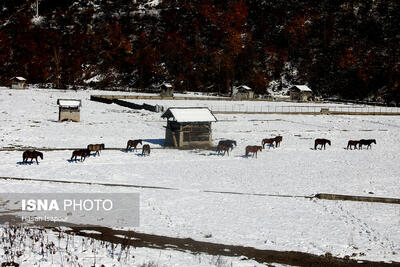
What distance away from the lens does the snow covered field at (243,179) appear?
1705cm

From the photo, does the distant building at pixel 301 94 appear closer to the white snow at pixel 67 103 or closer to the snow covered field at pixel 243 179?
the snow covered field at pixel 243 179

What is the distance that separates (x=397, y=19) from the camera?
358 feet

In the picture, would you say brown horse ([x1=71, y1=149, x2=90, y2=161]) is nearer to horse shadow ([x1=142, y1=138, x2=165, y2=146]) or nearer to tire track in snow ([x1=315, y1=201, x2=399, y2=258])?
horse shadow ([x1=142, y1=138, x2=165, y2=146])

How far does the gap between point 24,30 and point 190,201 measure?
118359 millimetres

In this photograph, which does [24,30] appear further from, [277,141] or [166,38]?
[277,141]

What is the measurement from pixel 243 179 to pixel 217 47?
3529 inches

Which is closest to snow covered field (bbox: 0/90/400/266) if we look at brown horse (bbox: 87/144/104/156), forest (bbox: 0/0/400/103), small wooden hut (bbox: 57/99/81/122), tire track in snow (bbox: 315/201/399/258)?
tire track in snow (bbox: 315/201/399/258)

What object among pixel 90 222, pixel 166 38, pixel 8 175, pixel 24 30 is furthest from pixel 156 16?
pixel 90 222

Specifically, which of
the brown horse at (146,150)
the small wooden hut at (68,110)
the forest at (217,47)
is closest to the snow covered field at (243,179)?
the brown horse at (146,150)

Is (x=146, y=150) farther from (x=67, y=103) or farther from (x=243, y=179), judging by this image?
(x=67, y=103)

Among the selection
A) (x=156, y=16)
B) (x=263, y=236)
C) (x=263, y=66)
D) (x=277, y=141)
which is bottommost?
(x=263, y=236)

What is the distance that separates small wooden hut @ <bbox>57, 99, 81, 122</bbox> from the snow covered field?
1242 millimetres

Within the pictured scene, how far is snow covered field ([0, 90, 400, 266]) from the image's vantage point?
55.9 feet

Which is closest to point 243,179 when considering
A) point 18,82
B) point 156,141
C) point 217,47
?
point 156,141
